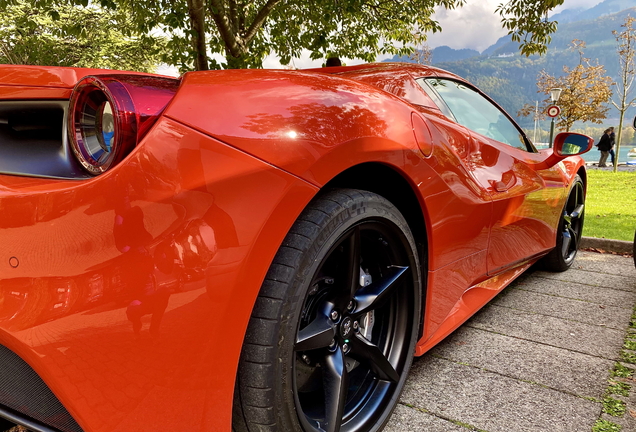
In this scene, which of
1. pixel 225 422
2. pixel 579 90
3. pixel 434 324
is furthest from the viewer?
pixel 579 90

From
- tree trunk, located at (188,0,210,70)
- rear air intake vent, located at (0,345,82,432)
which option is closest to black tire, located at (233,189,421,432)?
rear air intake vent, located at (0,345,82,432)

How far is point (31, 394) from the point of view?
104 cm

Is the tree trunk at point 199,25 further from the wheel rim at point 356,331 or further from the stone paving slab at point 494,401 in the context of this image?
the stone paving slab at point 494,401

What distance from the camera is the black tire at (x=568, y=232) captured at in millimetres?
3662

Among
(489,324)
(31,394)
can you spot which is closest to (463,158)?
(489,324)

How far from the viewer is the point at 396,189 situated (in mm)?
1679

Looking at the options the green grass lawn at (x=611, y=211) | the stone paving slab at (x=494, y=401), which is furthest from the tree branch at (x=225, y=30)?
the green grass lawn at (x=611, y=211)

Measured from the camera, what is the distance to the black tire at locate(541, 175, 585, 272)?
3.66 m

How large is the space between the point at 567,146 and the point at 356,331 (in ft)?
7.93

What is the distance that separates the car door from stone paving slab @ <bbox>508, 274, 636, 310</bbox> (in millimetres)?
380

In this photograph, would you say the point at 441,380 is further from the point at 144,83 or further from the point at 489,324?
the point at 144,83

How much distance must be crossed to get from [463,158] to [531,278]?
87.6 inches

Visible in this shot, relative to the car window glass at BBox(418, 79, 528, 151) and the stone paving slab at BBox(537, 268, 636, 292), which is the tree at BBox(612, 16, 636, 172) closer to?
the stone paving slab at BBox(537, 268, 636, 292)

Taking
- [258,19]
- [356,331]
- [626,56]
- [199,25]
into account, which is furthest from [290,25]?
[626,56]
